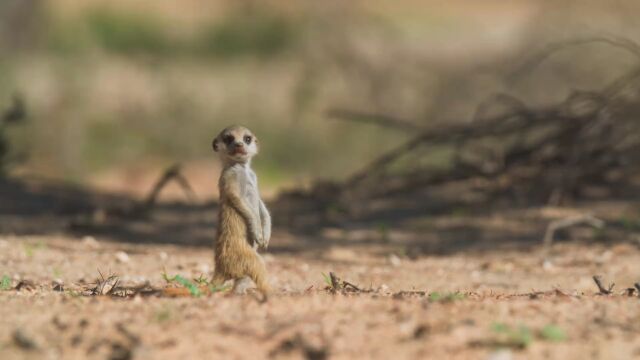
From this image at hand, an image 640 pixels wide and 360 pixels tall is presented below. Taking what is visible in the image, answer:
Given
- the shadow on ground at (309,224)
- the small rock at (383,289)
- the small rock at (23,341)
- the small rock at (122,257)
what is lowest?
the small rock at (23,341)

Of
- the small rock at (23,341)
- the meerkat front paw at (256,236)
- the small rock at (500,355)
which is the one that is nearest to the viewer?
the small rock at (500,355)

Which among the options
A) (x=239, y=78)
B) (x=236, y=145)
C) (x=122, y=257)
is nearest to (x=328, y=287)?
(x=236, y=145)

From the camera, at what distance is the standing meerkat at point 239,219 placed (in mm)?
4180

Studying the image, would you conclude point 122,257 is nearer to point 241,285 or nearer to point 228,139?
point 228,139

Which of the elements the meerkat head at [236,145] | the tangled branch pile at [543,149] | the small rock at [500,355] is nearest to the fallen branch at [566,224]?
the tangled branch pile at [543,149]

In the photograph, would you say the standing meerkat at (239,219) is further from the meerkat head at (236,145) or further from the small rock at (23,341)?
the small rock at (23,341)

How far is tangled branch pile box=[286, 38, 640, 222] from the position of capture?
8.26 meters

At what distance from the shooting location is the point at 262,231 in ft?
14.5

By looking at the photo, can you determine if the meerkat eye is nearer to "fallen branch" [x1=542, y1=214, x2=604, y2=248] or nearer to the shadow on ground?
the shadow on ground

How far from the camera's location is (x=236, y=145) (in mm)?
4375

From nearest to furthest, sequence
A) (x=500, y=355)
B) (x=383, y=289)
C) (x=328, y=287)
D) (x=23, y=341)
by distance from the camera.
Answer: (x=500, y=355), (x=23, y=341), (x=328, y=287), (x=383, y=289)

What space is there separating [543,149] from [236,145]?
190 inches

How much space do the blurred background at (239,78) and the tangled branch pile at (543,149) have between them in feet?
12.8

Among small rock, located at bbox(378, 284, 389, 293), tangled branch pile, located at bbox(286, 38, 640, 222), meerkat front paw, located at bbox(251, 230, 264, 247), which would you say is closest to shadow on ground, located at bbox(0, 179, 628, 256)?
tangled branch pile, located at bbox(286, 38, 640, 222)
